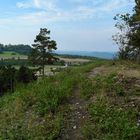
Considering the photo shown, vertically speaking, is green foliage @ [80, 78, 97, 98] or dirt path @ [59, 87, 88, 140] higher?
green foliage @ [80, 78, 97, 98]

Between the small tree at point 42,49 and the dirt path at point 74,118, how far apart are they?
4632cm

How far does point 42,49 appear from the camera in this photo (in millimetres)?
58438

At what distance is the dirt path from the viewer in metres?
9.48

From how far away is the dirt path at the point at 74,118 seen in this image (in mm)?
9477

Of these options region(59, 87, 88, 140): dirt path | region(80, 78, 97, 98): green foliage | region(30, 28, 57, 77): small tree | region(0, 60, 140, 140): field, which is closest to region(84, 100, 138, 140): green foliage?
region(0, 60, 140, 140): field

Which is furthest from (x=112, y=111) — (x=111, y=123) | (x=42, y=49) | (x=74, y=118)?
(x=42, y=49)

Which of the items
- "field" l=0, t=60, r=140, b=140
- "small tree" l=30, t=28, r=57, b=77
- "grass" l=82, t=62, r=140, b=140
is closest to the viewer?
"grass" l=82, t=62, r=140, b=140

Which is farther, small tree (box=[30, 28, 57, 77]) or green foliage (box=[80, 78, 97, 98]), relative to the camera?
small tree (box=[30, 28, 57, 77])

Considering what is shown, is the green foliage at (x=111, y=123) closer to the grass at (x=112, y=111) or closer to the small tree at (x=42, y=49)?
the grass at (x=112, y=111)

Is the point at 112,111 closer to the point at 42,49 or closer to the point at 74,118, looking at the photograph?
the point at 74,118

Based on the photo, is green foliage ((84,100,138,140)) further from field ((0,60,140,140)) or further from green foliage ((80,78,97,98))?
green foliage ((80,78,97,98))

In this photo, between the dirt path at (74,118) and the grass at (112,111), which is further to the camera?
the dirt path at (74,118)

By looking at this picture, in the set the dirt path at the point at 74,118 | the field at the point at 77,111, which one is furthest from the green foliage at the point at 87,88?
the dirt path at the point at 74,118

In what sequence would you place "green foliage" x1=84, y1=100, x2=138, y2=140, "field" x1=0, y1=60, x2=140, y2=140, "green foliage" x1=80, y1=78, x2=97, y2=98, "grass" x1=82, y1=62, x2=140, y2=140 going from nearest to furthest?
"green foliage" x1=84, y1=100, x2=138, y2=140, "grass" x1=82, y1=62, x2=140, y2=140, "field" x1=0, y1=60, x2=140, y2=140, "green foliage" x1=80, y1=78, x2=97, y2=98
